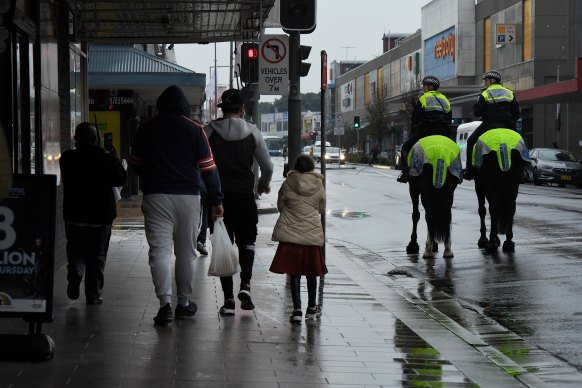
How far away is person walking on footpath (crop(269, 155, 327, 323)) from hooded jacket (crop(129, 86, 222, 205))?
0.63 m

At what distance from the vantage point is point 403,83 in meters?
104

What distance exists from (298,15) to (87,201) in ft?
11.0

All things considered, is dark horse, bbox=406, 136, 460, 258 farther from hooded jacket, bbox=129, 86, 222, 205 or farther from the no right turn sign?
hooded jacket, bbox=129, 86, 222, 205

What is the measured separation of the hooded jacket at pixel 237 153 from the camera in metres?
9.30

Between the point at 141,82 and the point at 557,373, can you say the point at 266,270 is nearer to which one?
the point at 557,373

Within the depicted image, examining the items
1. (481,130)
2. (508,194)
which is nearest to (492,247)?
(508,194)

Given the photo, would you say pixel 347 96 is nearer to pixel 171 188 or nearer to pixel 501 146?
pixel 501 146

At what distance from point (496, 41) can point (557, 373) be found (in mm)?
65196

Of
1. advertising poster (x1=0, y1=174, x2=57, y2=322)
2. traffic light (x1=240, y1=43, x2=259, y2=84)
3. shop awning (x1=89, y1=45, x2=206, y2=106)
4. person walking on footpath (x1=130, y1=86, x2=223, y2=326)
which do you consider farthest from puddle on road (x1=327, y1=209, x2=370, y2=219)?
advertising poster (x1=0, y1=174, x2=57, y2=322)

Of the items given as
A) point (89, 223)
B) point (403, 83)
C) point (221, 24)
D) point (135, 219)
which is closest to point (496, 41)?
point (403, 83)

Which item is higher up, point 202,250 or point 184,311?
point 184,311

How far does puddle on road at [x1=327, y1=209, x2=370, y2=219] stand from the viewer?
75.3 feet

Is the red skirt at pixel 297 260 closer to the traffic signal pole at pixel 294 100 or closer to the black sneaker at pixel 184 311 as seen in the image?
the black sneaker at pixel 184 311

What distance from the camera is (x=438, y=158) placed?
45.5ft
